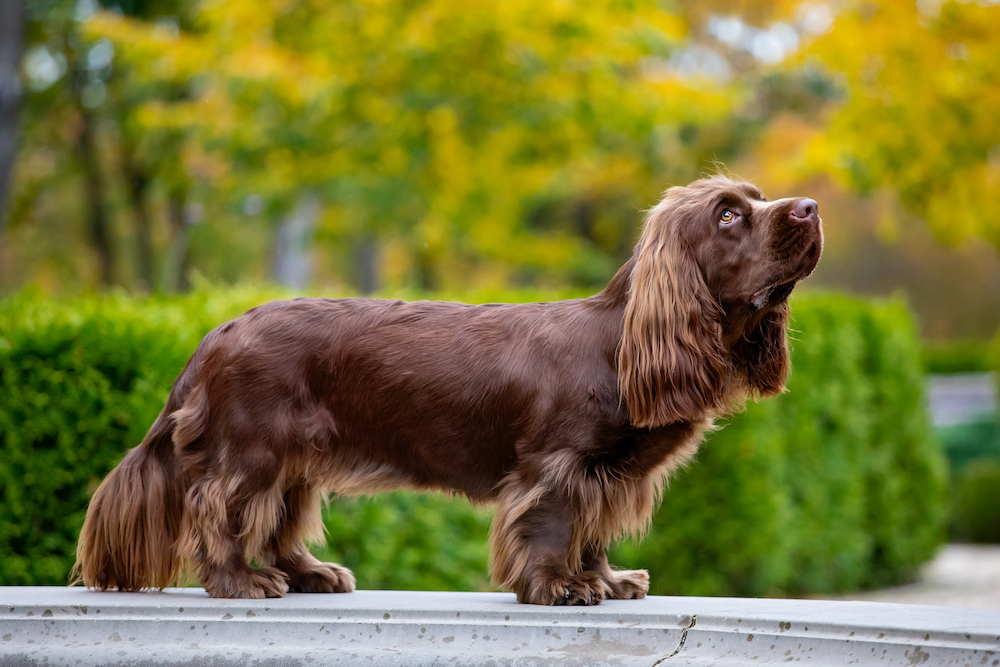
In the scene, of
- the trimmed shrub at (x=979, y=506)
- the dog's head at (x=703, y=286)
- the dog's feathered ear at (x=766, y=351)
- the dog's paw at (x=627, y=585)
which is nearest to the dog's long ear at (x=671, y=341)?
the dog's head at (x=703, y=286)

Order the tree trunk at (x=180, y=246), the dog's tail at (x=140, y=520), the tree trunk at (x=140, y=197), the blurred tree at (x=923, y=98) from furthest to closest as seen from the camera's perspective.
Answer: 1. the tree trunk at (x=140, y=197)
2. the tree trunk at (x=180, y=246)
3. the blurred tree at (x=923, y=98)
4. the dog's tail at (x=140, y=520)

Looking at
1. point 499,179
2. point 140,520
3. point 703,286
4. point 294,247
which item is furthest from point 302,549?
point 294,247

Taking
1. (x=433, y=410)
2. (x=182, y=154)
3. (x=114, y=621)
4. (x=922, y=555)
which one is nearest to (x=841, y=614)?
(x=433, y=410)

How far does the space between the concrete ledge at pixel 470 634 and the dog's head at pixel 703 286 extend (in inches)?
27.0

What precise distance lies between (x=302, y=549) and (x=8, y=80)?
981 cm

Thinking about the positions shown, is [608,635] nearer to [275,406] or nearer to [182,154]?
[275,406]

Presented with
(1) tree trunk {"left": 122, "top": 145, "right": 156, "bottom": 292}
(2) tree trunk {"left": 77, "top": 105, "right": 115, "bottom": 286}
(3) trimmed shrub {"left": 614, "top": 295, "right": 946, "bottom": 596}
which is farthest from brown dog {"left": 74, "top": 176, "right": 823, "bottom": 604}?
(2) tree trunk {"left": 77, "top": 105, "right": 115, "bottom": 286}

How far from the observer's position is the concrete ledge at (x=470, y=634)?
3303 mm

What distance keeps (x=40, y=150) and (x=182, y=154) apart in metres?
11.6

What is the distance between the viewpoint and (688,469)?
6.06 meters

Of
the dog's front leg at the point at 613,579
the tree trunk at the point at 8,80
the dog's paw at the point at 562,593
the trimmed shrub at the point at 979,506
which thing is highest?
the tree trunk at the point at 8,80

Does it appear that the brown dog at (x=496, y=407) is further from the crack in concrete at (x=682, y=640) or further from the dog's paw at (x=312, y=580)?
the crack in concrete at (x=682, y=640)

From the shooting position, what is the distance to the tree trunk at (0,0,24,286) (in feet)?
38.7

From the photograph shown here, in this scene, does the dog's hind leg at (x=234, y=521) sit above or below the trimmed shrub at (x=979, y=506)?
above
